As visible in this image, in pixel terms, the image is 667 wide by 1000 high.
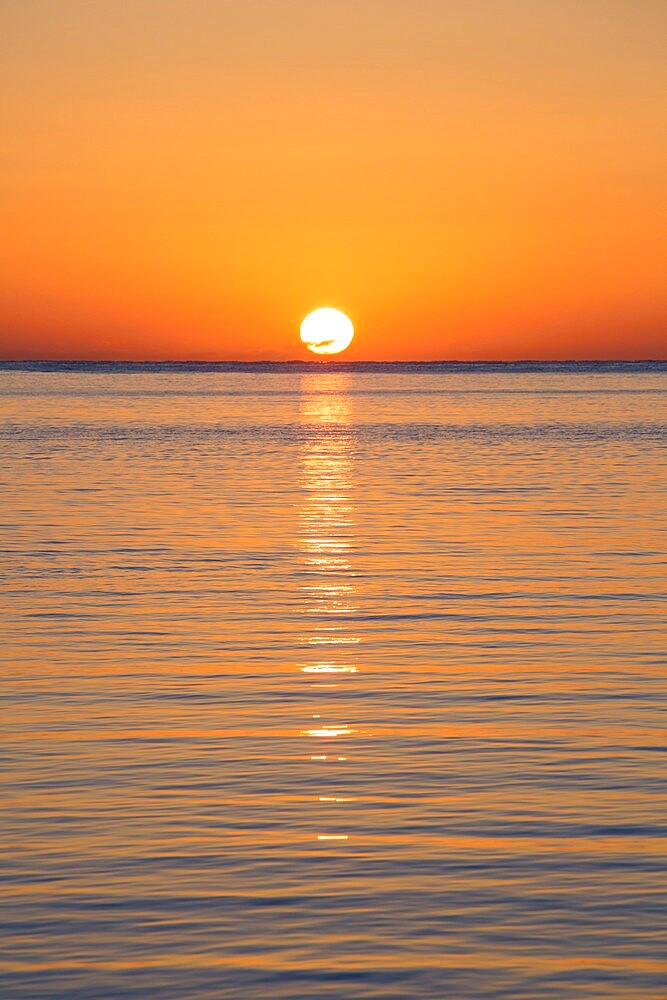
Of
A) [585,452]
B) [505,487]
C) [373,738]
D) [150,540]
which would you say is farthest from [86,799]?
[585,452]

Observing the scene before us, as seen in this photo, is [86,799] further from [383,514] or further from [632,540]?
[383,514]

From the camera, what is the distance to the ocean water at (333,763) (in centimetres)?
874

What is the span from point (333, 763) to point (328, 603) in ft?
29.5

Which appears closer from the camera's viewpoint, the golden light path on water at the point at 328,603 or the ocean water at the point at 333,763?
the ocean water at the point at 333,763

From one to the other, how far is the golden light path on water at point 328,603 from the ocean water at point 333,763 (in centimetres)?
7

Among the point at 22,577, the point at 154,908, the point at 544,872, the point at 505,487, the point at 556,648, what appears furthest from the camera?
the point at 505,487

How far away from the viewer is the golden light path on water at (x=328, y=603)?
1272 cm

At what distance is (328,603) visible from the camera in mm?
21688

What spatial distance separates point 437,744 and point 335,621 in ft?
22.8

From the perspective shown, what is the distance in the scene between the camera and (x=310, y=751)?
13102mm

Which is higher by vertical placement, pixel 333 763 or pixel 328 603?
pixel 328 603

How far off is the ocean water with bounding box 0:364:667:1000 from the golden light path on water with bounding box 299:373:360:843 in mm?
69

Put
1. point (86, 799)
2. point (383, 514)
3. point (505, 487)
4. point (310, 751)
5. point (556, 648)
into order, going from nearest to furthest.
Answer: point (86, 799) → point (310, 751) → point (556, 648) → point (383, 514) → point (505, 487)

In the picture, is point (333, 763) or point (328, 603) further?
point (328, 603)
